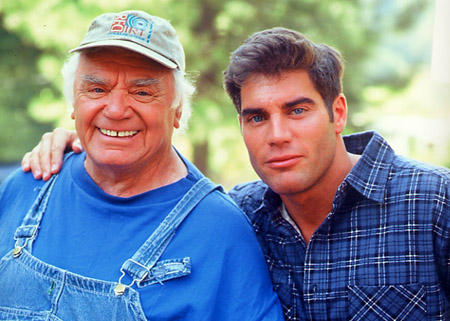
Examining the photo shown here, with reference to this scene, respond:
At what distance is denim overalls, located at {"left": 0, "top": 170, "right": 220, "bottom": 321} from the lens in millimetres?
2129

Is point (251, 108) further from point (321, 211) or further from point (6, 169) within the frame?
point (6, 169)

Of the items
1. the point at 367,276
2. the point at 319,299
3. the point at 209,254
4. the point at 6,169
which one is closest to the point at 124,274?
the point at 209,254

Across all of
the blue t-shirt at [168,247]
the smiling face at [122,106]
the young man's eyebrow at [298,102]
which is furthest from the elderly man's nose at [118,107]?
the young man's eyebrow at [298,102]

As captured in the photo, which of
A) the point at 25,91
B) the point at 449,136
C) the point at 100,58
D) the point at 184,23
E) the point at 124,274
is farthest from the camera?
the point at 25,91

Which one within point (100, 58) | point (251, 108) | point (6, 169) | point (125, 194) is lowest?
point (6, 169)

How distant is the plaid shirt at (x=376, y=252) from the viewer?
84.2 inches

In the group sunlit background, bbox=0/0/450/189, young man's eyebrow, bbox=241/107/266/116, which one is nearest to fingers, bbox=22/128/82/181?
young man's eyebrow, bbox=241/107/266/116

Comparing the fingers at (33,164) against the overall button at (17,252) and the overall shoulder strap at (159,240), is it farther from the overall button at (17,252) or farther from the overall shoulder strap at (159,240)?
the overall shoulder strap at (159,240)

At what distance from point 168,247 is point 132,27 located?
0.87 meters

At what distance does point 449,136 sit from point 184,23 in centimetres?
340

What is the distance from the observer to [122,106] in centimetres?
228

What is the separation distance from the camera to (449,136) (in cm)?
695

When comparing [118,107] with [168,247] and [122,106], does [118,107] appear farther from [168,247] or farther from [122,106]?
[168,247]

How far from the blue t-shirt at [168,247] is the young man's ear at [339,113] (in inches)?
21.6
